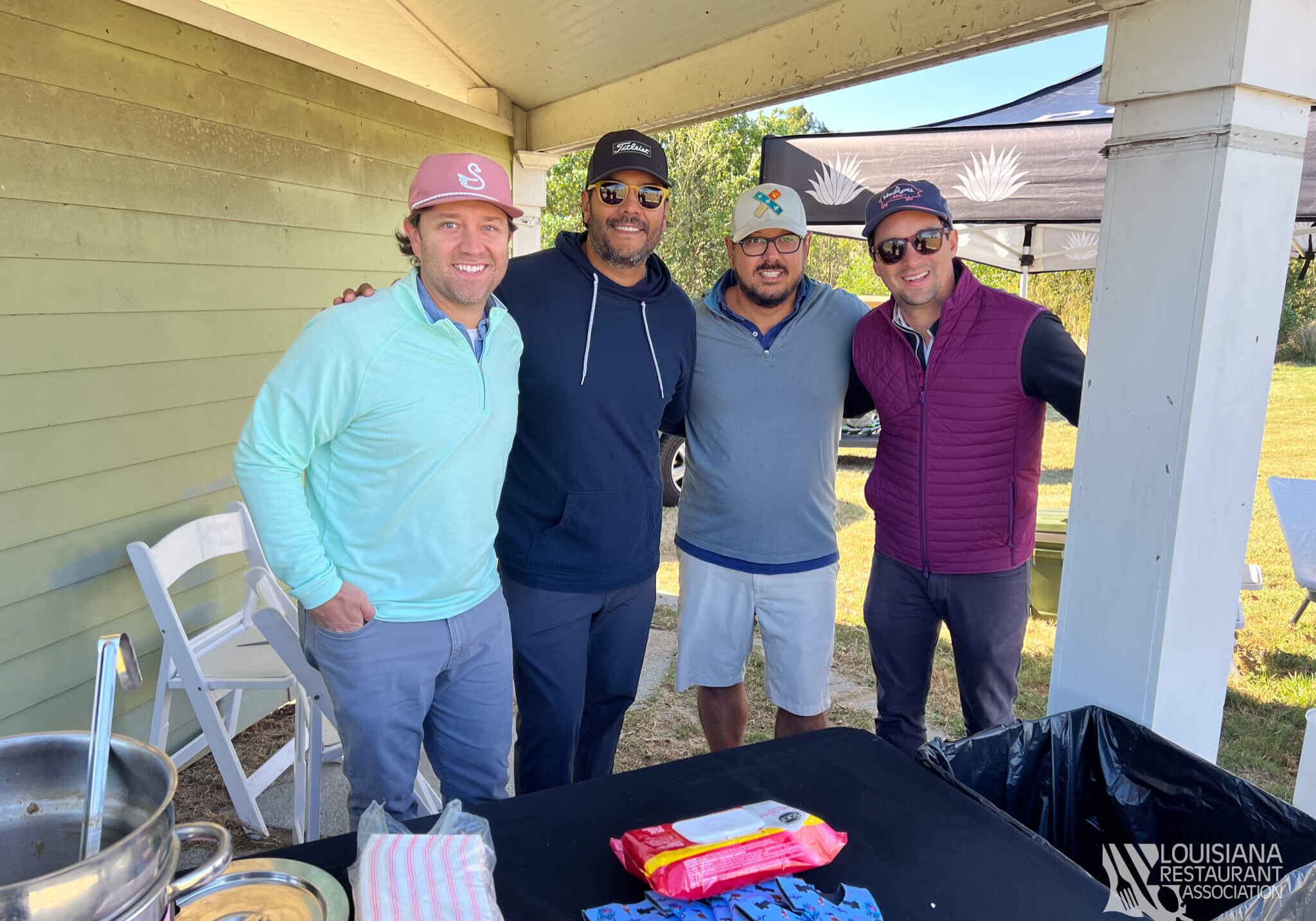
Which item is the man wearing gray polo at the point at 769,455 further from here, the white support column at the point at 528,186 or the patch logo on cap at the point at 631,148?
the white support column at the point at 528,186

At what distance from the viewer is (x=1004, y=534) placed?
2461mm

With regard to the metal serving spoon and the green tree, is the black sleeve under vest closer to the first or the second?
the metal serving spoon

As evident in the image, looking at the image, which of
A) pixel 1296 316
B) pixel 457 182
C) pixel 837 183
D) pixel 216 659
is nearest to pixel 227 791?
pixel 216 659

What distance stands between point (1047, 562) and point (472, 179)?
415cm

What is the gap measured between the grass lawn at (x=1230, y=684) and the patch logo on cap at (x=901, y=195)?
2279 mm

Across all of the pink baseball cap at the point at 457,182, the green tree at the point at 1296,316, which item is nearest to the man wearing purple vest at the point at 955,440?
the pink baseball cap at the point at 457,182

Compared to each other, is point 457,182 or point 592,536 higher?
point 457,182

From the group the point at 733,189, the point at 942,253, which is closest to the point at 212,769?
the point at 942,253

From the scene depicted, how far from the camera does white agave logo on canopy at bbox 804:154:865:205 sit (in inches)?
154

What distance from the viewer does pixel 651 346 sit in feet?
8.39

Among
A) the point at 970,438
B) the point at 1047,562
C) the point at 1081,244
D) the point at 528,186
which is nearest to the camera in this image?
the point at 970,438

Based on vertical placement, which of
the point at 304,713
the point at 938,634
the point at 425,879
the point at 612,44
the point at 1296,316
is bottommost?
the point at 304,713

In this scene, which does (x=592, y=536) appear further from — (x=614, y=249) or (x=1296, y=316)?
(x=1296, y=316)

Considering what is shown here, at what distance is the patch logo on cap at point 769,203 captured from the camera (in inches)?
107
